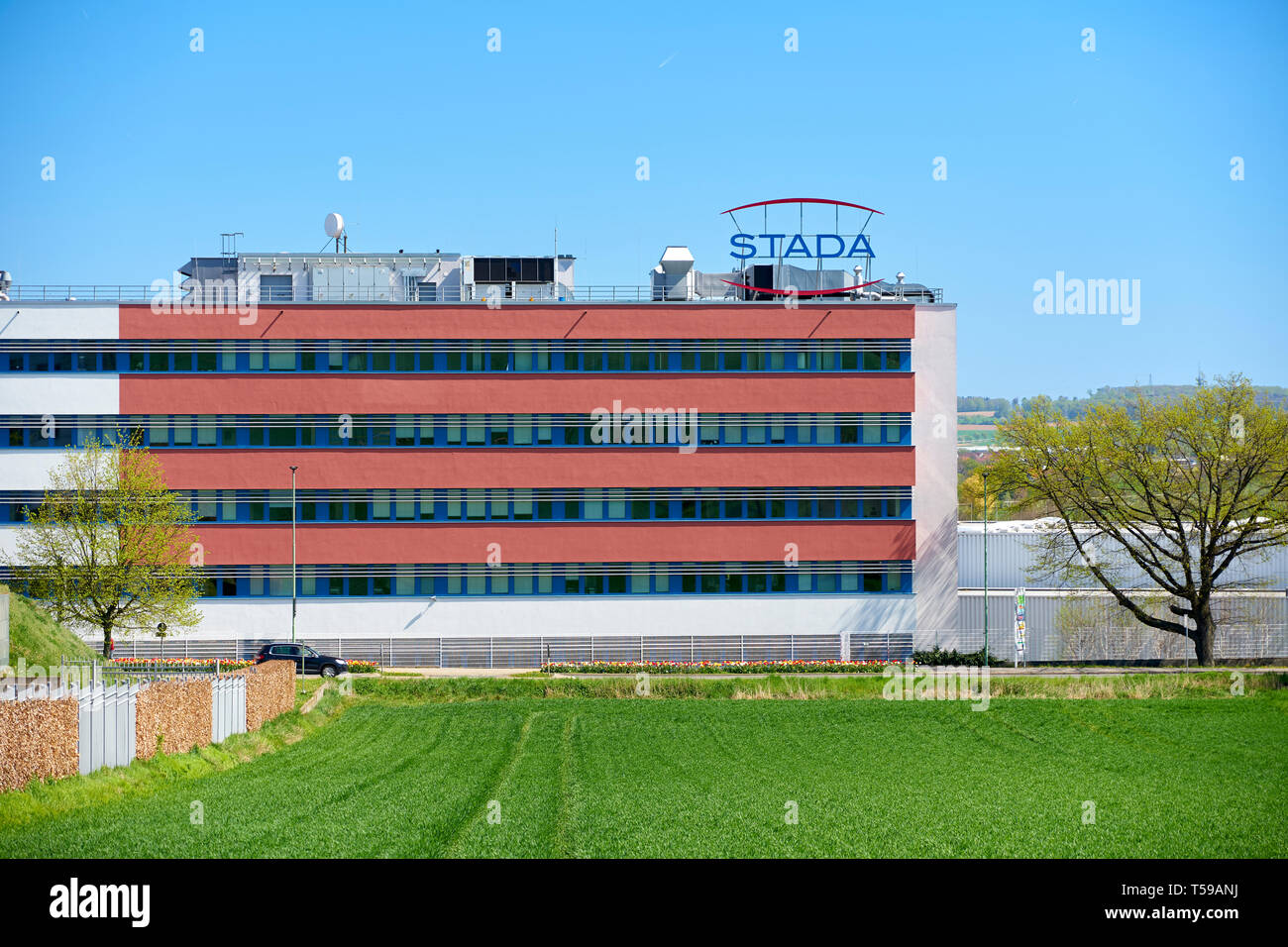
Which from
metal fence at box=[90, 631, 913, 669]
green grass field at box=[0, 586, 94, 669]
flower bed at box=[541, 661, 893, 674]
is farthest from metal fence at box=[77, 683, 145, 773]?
metal fence at box=[90, 631, 913, 669]

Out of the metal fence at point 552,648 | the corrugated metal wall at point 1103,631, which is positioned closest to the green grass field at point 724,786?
the metal fence at point 552,648

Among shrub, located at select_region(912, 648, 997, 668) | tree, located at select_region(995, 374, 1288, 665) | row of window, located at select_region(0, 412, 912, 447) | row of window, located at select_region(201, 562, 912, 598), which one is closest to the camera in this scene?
tree, located at select_region(995, 374, 1288, 665)

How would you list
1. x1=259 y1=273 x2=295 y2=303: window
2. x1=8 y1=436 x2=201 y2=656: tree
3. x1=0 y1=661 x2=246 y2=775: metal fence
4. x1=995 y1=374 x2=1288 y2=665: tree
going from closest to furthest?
x1=0 y1=661 x2=246 y2=775: metal fence, x1=8 y1=436 x2=201 y2=656: tree, x1=995 y1=374 x2=1288 y2=665: tree, x1=259 y1=273 x2=295 y2=303: window

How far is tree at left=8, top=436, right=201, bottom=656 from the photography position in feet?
190

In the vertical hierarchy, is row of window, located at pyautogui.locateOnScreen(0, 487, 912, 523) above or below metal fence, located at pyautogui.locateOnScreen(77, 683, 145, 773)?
above

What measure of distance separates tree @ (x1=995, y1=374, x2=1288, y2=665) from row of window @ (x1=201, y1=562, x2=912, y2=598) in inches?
342

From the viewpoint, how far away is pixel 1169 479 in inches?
2426

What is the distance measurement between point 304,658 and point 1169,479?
137 ft

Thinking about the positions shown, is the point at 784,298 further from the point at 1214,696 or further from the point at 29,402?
the point at 29,402

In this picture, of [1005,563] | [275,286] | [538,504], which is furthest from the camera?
[1005,563]

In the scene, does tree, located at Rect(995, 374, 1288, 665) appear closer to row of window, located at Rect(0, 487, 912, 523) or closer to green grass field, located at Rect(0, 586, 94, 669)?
row of window, located at Rect(0, 487, 912, 523)

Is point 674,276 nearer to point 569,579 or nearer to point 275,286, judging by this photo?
point 569,579

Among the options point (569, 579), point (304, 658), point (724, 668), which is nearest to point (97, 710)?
point (304, 658)

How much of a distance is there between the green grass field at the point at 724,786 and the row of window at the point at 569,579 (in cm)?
1317
